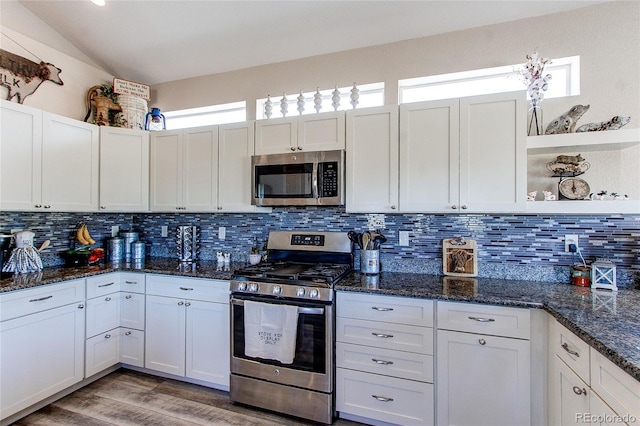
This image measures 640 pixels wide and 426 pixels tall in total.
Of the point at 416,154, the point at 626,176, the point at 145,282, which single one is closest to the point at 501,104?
the point at 416,154

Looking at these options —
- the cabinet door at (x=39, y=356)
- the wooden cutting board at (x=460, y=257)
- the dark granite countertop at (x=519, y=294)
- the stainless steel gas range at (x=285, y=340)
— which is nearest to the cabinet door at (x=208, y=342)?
the stainless steel gas range at (x=285, y=340)

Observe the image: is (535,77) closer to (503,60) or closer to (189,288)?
(503,60)

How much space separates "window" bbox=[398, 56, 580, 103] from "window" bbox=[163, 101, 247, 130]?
160 centimetres

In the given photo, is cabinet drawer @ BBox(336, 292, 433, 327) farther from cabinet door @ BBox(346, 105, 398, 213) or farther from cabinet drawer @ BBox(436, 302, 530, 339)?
cabinet door @ BBox(346, 105, 398, 213)

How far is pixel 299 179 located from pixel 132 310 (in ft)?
5.94

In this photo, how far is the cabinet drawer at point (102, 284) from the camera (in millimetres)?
2464

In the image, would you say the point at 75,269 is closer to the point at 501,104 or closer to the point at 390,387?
the point at 390,387

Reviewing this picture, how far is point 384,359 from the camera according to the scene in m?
1.95

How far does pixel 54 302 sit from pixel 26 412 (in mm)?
730

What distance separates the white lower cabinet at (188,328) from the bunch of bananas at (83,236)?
2.82ft

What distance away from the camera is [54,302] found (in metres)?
2.22

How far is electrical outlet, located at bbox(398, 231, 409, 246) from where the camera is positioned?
8.21ft

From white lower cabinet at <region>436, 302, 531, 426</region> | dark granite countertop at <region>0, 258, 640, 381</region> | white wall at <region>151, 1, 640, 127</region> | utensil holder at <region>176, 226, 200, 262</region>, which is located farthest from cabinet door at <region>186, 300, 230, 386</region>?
white wall at <region>151, 1, 640, 127</region>

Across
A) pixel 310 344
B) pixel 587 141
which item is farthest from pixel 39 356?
pixel 587 141
